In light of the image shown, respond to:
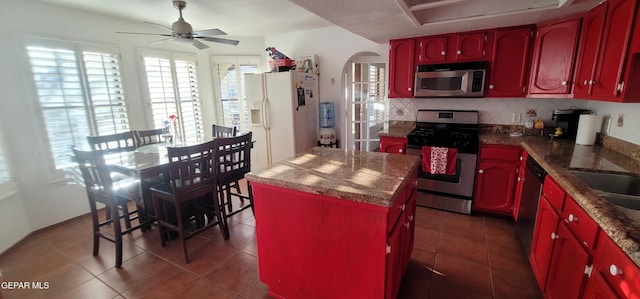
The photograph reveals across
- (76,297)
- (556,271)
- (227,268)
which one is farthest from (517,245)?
(76,297)

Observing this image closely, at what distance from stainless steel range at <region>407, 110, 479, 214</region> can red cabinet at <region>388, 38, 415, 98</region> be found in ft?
1.78

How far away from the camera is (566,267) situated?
56.2 inches

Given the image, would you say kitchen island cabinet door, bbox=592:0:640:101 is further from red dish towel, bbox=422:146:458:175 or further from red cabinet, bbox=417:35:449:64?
red cabinet, bbox=417:35:449:64

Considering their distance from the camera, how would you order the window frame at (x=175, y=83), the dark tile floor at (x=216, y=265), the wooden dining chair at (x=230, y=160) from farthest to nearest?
the window frame at (x=175, y=83), the wooden dining chair at (x=230, y=160), the dark tile floor at (x=216, y=265)

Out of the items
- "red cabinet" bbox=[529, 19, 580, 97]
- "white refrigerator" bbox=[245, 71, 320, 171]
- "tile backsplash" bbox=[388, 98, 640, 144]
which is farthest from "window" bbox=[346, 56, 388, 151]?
"red cabinet" bbox=[529, 19, 580, 97]

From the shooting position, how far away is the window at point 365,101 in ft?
13.6

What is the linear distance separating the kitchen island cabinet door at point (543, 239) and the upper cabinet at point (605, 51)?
82 cm

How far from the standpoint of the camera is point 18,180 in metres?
2.71

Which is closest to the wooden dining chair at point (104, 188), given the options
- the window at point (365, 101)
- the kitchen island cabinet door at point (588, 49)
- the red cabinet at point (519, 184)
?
the window at point (365, 101)

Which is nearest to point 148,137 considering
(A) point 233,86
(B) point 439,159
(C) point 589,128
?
(A) point 233,86

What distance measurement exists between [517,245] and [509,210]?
1.63ft

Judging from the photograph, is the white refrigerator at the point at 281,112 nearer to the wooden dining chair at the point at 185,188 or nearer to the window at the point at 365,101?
the window at the point at 365,101

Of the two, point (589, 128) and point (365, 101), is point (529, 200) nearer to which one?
point (589, 128)

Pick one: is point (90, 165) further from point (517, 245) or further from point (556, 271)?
point (517, 245)
